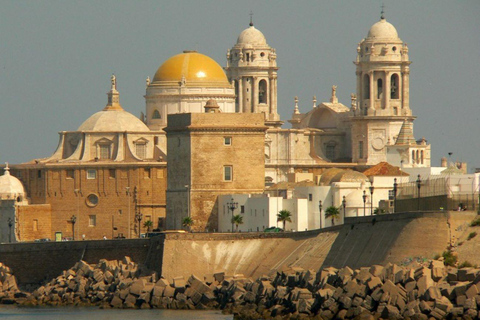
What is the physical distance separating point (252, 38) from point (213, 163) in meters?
29.6

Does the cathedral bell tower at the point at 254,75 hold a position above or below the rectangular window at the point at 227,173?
above

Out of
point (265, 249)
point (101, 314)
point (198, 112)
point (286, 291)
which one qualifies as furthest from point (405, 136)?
point (286, 291)

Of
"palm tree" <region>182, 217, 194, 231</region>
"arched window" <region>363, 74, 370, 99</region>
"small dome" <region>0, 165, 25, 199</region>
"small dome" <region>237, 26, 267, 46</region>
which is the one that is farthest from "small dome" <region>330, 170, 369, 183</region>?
"small dome" <region>237, 26, 267, 46</region>

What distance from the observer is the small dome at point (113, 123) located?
13250cm

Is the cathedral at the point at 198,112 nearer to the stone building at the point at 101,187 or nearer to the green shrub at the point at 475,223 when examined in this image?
the stone building at the point at 101,187

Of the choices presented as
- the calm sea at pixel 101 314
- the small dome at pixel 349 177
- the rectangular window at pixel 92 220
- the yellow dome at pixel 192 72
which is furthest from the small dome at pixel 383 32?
the calm sea at pixel 101 314

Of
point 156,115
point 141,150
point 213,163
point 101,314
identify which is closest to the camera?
point 101,314

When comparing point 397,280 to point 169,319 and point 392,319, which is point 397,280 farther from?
point 169,319

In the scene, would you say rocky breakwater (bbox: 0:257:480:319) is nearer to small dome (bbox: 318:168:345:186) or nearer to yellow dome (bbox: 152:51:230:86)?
small dome (bbox: 318:168:345:186)

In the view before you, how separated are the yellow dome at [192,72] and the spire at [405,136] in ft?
37.2

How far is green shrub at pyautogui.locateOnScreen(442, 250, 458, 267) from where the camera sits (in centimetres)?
7769

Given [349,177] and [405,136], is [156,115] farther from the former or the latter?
[349,177]

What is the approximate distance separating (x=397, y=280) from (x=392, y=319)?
81.3 inches

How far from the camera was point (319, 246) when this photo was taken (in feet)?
302
